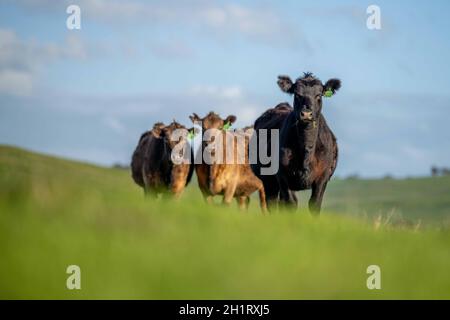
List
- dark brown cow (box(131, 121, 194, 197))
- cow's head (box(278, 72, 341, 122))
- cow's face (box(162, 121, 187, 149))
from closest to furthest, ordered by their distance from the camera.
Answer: cow's head (box(278, 72, 341, 122)) < dark brown cow (box(131, 121, 194, 197)) < cow's face (box(162, 121, 187, 149))

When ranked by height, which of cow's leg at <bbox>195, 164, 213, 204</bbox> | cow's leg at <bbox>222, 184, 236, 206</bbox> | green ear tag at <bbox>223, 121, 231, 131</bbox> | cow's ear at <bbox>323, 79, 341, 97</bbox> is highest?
green ear tag at <bbox>223, 121, 231, 131</bbox>

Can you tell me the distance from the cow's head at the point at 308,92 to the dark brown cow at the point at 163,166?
6.28 m

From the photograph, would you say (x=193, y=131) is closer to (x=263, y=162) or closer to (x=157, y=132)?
(x=157, y=132)

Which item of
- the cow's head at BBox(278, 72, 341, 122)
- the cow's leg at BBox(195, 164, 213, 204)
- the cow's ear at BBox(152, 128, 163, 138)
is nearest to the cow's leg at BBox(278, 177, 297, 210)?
the cow's head at BBox(278, 72, 341, 122)

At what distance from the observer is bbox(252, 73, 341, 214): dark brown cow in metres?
16.3

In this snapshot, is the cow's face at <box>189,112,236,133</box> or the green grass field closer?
the green grass field

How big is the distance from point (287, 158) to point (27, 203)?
8.10m

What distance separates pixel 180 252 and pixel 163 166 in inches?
598

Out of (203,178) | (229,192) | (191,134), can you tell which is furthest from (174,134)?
(229,192)

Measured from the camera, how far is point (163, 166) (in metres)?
23.7

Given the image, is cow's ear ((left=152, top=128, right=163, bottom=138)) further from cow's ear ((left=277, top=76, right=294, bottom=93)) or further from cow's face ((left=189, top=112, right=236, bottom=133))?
cow's ear ((left=277, top=76, right=294, bottom=93))

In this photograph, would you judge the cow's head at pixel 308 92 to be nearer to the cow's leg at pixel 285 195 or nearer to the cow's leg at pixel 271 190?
the cow's leg at pixel 285 195
